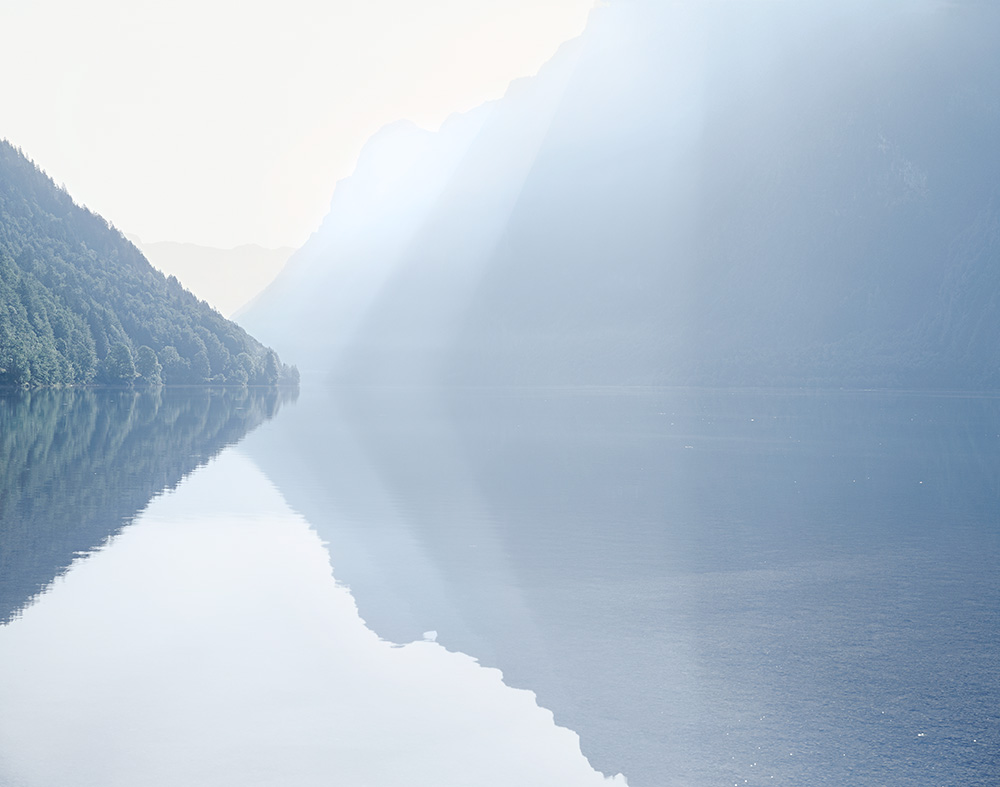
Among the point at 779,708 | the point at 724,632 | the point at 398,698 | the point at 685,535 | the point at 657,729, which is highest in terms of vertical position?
the point at 685,535

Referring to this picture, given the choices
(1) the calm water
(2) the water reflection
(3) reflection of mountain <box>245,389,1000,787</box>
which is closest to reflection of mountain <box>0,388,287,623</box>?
(1) the calm water

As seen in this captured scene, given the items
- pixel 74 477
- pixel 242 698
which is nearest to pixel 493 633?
pixel 242 698

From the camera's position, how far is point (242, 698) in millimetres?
14859

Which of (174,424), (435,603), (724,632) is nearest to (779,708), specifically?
(724,632)

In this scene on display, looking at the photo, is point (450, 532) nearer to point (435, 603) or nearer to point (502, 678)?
point (435, 603)

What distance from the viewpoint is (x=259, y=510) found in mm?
34344

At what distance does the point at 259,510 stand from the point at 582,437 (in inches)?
1801

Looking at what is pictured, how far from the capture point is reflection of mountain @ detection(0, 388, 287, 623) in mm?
23938

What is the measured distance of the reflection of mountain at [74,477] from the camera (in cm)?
2394

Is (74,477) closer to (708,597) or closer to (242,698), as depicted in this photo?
(708,597)

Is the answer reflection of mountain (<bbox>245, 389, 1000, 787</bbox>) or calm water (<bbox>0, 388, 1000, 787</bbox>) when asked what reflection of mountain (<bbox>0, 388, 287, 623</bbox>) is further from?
reflection of mountain (<bbox>245, 389, 1000, 787</bbox>)

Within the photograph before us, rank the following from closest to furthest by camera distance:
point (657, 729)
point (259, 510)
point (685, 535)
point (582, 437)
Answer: point (657, 729)
point (685, 535)
point (259, 510)
point (582, 437)

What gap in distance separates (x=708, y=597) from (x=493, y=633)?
5518mm

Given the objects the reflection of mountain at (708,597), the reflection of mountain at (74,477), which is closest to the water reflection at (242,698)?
the reflection of mountain at (708,597)
